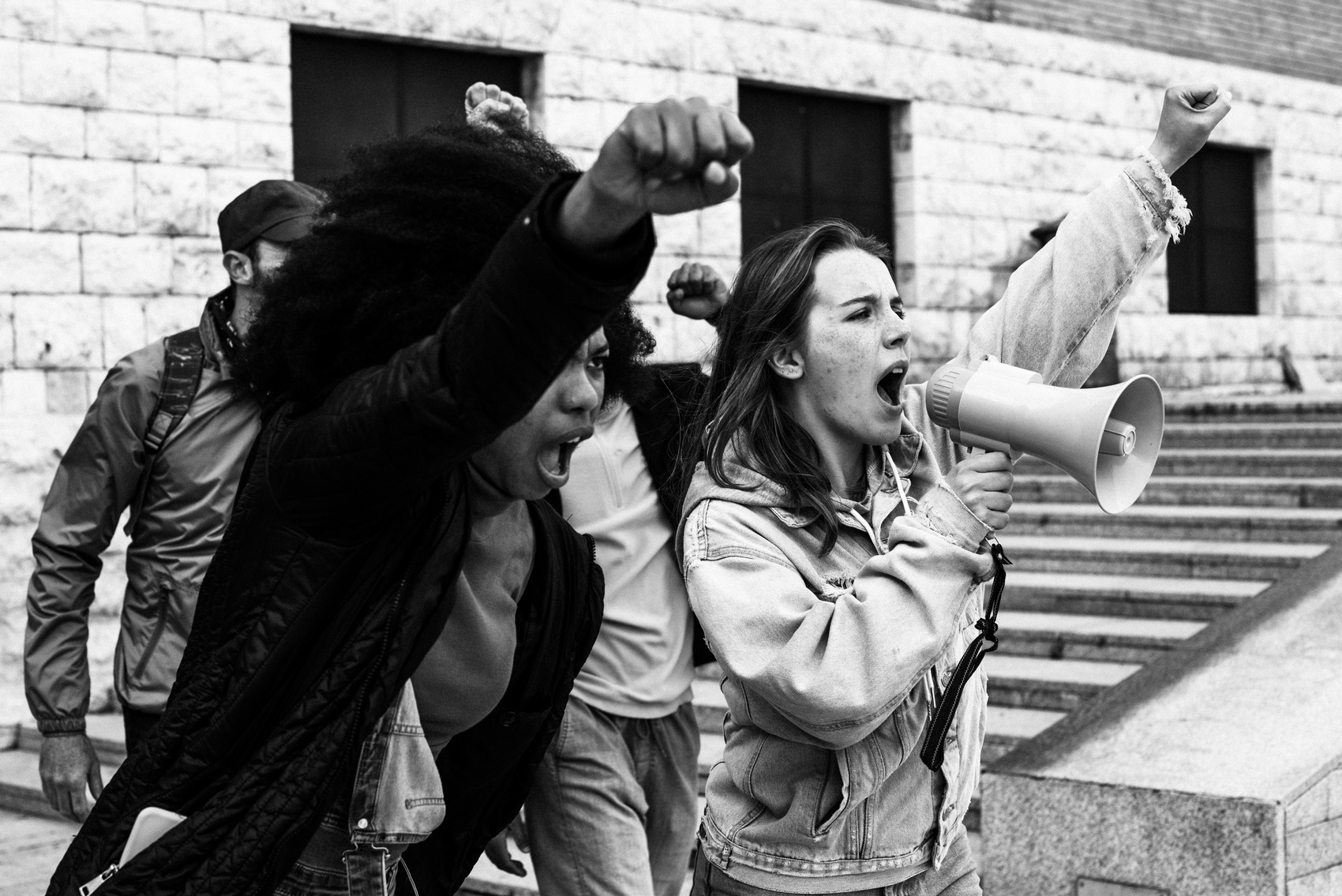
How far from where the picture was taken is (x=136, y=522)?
381 centimetres

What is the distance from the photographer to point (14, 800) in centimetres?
670

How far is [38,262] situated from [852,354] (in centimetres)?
632

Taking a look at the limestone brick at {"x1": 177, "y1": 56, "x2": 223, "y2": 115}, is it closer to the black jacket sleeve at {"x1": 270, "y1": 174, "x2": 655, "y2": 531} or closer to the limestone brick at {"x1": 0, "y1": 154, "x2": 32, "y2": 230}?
the limestone brick at {"x1": 0, "y1": 154, "x2": 32, "y2": 230}

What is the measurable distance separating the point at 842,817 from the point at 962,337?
9.85 meters

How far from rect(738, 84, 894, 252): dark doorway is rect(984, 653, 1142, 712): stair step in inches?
195

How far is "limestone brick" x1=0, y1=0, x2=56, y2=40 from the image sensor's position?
7730 mm

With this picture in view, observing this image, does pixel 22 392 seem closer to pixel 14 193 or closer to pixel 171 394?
pixel 14 193

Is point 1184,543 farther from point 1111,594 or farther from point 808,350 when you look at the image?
point 808,350

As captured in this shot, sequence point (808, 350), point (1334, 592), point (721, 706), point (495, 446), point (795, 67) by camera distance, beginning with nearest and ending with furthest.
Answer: point (495, 446), point (808, 350), point (1334, 592), point (721, 706), point (795, 67)

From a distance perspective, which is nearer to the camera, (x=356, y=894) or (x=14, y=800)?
(x=356, y=894)

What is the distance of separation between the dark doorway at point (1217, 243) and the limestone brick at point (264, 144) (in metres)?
8.30

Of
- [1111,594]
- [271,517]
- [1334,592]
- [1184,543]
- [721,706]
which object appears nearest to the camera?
[271,517]

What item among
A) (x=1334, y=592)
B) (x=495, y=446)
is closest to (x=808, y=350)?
(x=495, y=446)

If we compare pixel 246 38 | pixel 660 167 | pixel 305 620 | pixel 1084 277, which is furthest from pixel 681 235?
pixel 660 167
